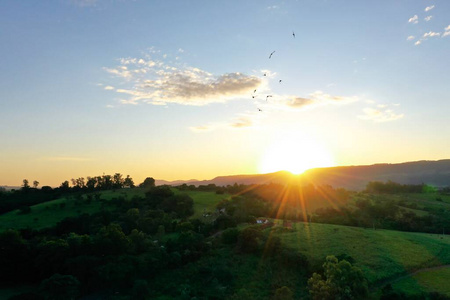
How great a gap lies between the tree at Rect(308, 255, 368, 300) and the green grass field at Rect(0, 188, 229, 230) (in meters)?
58.9

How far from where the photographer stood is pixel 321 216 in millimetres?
101250

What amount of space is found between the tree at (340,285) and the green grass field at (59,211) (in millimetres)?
58866

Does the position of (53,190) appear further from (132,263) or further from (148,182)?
(132,263)

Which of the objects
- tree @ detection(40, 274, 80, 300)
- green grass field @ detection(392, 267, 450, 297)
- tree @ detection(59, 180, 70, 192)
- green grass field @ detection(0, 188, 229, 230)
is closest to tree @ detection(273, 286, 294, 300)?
green grass field @ detection(392, 267, 450, 297)

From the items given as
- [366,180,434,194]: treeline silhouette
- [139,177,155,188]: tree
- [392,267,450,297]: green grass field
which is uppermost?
[139,177,155,188]: tree

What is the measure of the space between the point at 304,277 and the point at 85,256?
4063 cm

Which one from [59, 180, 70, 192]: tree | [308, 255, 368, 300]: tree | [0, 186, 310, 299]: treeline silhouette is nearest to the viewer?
[308, 255, 368, 300]: tree

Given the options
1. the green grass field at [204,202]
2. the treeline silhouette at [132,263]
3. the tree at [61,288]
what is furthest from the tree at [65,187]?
the tree at [61,288]

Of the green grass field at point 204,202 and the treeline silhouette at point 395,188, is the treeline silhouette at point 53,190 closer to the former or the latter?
the green grass field at point 204,202

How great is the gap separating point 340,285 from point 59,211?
97197 millimetres

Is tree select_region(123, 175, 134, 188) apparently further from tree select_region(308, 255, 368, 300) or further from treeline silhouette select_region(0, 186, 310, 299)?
tree select_region(308, 255, 368, 300)

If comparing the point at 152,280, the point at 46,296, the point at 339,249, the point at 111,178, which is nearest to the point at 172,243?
the point at 152,280

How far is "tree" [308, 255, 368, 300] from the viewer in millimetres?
46750

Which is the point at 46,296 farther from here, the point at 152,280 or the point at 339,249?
the point at 339,249
